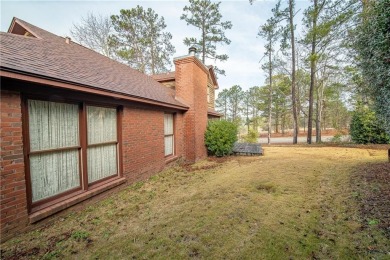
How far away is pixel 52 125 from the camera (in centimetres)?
341

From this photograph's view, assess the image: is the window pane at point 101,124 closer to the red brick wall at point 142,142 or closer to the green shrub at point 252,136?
the red brick wall at point 142,142

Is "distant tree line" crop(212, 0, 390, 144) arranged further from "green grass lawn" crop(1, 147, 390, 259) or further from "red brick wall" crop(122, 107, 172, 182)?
"red brick wall" crop(122, 107, 172, 182)

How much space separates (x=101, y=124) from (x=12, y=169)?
2.03 metres

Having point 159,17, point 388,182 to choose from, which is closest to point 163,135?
point 388,182

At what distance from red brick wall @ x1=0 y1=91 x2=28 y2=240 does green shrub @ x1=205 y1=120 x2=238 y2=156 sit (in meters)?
8.29

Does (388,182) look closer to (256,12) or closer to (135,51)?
(256,12)

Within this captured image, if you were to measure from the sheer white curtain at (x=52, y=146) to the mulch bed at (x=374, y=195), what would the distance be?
18.4 ft

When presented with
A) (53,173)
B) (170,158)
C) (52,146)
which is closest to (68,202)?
(53,173)

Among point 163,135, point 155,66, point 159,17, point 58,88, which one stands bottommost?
point 163,135

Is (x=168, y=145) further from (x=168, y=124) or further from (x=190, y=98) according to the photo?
(x=190, y=98)

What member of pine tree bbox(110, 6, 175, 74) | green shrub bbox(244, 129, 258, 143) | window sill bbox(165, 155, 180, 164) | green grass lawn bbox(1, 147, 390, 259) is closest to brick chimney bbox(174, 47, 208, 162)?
window sill bbox(165, 155, 180, 164)

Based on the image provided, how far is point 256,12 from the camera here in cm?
1529

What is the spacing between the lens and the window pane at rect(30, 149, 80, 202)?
3.13 metres

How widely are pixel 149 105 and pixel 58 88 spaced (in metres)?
3.17
